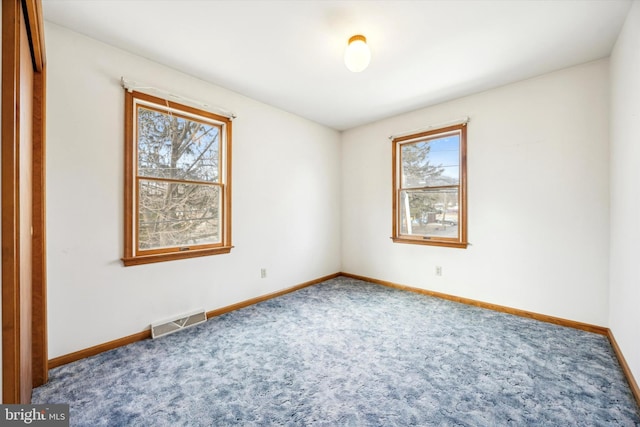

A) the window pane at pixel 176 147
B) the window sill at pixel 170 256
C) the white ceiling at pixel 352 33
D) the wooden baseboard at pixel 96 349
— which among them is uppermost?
the white ceiling at pixel 352 33

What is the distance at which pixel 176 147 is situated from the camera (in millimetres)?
2789

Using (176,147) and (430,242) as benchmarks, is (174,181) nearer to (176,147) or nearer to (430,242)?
(176,147)

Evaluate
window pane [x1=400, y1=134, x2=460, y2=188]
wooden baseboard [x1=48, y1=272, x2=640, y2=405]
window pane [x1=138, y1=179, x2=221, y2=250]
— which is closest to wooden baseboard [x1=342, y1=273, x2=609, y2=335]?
wooden baseboard [x1=48, y1=272, x2=640, y2=405]

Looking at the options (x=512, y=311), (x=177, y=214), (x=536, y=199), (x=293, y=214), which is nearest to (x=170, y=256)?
(x=177, y=214)

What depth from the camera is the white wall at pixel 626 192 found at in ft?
5.82

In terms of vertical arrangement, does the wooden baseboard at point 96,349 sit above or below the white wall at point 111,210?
below

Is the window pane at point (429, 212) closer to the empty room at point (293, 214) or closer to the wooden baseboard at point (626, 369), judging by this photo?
the empty room at point (293, 214)

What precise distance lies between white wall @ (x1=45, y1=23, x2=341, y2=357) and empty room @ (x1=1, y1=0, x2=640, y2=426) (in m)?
0.02

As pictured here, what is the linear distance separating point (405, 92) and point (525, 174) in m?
1.66

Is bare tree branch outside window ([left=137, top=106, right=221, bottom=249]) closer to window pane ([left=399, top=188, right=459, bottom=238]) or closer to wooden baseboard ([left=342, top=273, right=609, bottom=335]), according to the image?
window pane ([left=399, top=188, right=459, bottom=238])

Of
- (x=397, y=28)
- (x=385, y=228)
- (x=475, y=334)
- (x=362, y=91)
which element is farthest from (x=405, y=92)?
(x=475, y=334)

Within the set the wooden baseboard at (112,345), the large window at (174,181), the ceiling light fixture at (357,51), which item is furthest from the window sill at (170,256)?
the ceiling light fixture at (357,51)

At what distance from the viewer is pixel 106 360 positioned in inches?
83.5

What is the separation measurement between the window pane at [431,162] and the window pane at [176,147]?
2.68 meters
